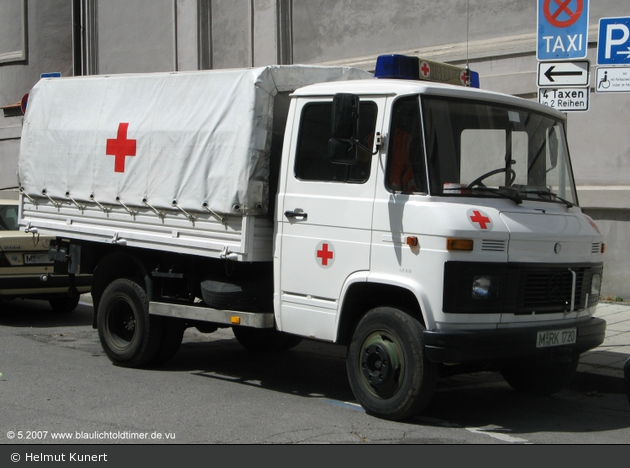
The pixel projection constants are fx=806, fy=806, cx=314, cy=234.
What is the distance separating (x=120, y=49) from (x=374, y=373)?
50.3 ft

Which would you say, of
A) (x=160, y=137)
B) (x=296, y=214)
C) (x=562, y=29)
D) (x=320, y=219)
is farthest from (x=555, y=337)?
(x=160, y=137)

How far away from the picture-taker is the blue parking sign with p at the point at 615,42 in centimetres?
771

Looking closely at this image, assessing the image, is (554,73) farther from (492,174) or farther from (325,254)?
(325,254)

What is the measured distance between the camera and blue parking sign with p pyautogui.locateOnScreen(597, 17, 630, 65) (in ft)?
25.3

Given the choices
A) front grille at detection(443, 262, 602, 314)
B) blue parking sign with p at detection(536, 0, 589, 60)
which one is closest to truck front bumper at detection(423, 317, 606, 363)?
front grille at detection(443, 262, 602, 314)

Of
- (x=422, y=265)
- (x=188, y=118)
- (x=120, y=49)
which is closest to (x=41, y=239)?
(x=188, y=118)

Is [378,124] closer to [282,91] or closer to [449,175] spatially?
[449,175]

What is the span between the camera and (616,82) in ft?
25.4

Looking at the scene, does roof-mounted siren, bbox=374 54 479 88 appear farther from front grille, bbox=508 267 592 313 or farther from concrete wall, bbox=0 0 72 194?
concrete wall, bbox=0 0 72 194

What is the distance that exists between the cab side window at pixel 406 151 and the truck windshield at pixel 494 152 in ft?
0.23

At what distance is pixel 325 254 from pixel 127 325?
2.86m

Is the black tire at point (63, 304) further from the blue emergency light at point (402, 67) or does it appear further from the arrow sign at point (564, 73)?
the arrow sign at point (564, 73)

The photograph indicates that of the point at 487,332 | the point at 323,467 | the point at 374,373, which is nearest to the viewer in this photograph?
the point at 323,467

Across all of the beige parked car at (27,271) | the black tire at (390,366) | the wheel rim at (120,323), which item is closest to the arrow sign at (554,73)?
the black tire at (390,366)
